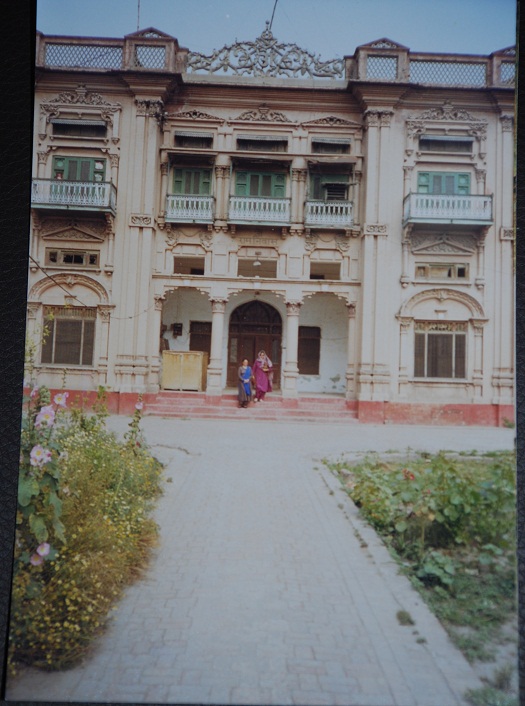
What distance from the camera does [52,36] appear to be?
2.21 meters

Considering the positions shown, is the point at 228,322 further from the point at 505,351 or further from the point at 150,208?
the point at 505,351

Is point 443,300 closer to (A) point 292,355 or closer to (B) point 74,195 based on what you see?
(A) point 292,355

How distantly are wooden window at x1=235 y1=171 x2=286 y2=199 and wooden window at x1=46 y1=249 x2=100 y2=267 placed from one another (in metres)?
0.87

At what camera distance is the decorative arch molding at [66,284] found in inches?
88.7

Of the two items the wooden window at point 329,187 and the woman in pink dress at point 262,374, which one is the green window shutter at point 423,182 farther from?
the woman in pink dress at point 262,374

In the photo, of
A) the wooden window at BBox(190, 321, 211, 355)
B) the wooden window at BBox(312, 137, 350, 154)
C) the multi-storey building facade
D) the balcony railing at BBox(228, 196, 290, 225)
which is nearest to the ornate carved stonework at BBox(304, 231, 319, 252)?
the multi-storey building facade

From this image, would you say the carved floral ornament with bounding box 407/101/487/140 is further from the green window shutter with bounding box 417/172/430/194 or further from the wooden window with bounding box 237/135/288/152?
the wooden window with bounding box 237/135/288/152

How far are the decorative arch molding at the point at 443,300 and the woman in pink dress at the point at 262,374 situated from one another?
778 millimetres

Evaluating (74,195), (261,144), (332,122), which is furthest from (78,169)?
(332,122)

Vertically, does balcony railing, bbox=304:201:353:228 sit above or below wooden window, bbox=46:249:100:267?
above

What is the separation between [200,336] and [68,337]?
68 cm

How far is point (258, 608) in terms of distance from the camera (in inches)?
74.2

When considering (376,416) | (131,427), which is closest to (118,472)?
(131,427)

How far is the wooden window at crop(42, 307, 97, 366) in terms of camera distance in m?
2.23
